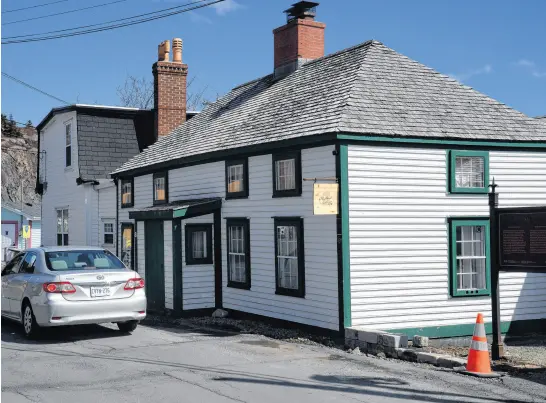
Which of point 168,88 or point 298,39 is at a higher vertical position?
point 298,39

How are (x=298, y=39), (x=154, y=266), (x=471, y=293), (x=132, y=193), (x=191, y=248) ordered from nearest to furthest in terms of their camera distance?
(x=471, y=293)
(x=191, y=248)
(x=154, y=266)
(x=298, y=39)
(x=132, y=193)

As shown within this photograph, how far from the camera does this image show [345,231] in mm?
12422

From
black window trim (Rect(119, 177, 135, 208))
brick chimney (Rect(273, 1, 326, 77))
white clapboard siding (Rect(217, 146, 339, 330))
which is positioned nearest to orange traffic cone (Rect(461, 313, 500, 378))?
white clapboard siding (Rect(217, 146, 339, 330))

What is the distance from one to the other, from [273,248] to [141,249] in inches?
226

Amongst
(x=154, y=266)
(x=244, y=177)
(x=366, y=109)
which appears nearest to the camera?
(x=366, y=109)

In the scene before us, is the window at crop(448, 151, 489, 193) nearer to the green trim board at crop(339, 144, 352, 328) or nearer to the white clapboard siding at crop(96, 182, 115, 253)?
the green trim board at crop(339, 144, 352, 328)

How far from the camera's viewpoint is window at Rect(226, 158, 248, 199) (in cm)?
1521

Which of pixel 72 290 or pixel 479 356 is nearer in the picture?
pixel 479 356

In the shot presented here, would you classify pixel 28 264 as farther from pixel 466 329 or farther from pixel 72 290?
pixel 466 329

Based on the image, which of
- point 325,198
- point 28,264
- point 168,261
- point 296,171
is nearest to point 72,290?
point 28,264

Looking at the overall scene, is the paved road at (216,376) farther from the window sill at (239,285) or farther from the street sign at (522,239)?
the window sill at (239,285)

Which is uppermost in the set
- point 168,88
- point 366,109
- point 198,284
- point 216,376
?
point 168,88

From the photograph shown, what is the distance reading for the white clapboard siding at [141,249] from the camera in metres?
18.6

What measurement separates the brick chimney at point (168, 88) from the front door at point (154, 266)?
20.7ft
